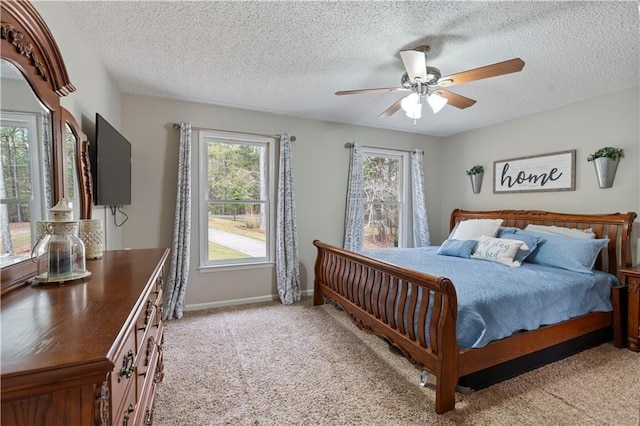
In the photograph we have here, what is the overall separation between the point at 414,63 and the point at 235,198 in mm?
2596

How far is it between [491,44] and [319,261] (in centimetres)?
276

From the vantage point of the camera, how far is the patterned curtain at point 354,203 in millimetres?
4184

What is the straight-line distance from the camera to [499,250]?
2967 millimetres

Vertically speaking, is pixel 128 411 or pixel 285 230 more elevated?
pixel 285 230

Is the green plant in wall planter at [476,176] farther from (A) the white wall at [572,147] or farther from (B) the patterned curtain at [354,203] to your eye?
(B) the patterned curtain at [354,203]

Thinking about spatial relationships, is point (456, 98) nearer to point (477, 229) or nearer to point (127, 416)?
point (477, 229)

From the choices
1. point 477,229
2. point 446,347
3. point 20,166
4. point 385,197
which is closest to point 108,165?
point 20,166

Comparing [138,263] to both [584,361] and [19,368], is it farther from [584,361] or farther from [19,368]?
[584,361]

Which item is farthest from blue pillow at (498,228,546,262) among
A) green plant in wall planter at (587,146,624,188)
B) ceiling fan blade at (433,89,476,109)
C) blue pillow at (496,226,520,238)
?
ceiling fan blade at (433,89,476,109)

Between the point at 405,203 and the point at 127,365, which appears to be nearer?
the point at 127,365

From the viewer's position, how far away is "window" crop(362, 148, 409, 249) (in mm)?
4566

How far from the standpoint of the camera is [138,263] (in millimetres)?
1519

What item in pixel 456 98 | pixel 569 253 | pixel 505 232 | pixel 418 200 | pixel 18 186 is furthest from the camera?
pixel 418 200

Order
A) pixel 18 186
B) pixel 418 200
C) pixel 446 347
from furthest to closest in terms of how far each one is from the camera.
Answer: pixel 418 200, pixel 446 347, pixel 18 186
